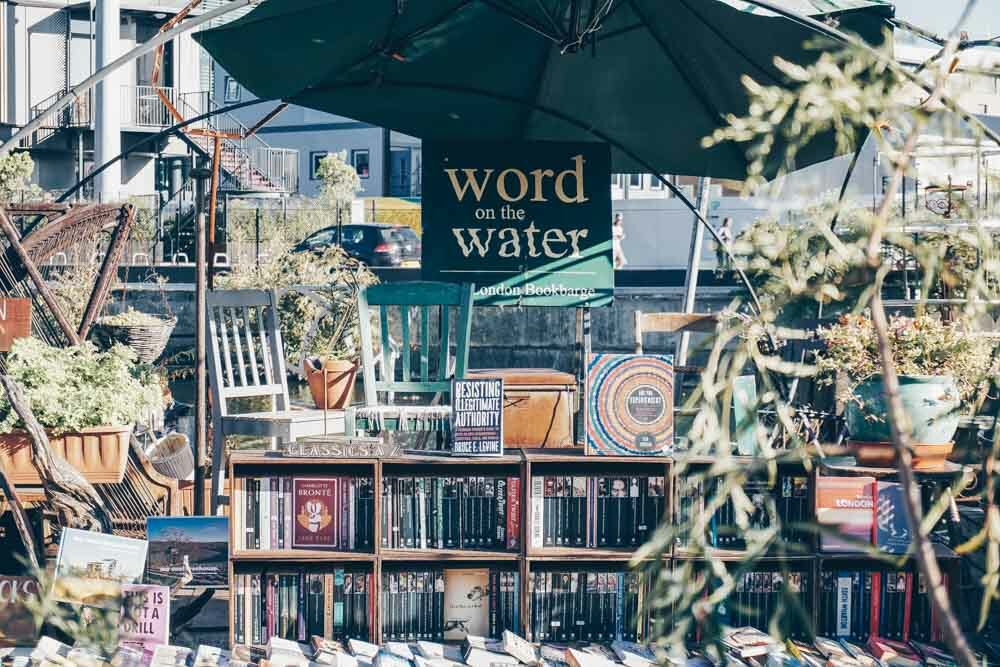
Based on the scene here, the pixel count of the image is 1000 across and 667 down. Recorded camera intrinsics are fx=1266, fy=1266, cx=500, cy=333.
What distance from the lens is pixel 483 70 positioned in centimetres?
627

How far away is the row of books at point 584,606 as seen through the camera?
16.9ft

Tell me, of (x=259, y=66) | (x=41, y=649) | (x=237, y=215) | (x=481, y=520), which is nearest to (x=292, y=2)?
(x=259, y=66)

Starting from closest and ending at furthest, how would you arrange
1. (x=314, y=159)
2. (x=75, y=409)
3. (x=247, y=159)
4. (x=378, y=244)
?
1. (x=75, y=409)
2. (x=378, y=244)
3. (x=247, y=159)
4. (x=314, y=159)

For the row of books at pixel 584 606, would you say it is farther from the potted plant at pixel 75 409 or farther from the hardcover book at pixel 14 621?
the hardcover book at pixel 14 621

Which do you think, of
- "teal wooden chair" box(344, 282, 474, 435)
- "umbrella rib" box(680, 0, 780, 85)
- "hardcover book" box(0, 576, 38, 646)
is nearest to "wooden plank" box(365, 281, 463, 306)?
"teal wooden chair" box(344, 282, 474, 435)

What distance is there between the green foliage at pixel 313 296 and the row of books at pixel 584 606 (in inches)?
75.0

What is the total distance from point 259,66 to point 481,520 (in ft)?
6.76

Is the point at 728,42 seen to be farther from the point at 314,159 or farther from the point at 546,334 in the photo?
the point at 314,159

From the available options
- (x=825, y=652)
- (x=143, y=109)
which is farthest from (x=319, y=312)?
(x=143, y=109)

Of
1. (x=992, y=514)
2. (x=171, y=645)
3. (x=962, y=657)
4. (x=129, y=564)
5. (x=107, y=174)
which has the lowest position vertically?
(x=171, y=645)

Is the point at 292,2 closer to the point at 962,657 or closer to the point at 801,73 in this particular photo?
the point at 801,73

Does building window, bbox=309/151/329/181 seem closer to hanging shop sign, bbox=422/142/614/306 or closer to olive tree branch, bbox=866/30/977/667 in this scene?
hanging shop sign, bbox=422/142/614/306

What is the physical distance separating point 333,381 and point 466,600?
133 centimetres

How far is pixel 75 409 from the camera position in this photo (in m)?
5.11
